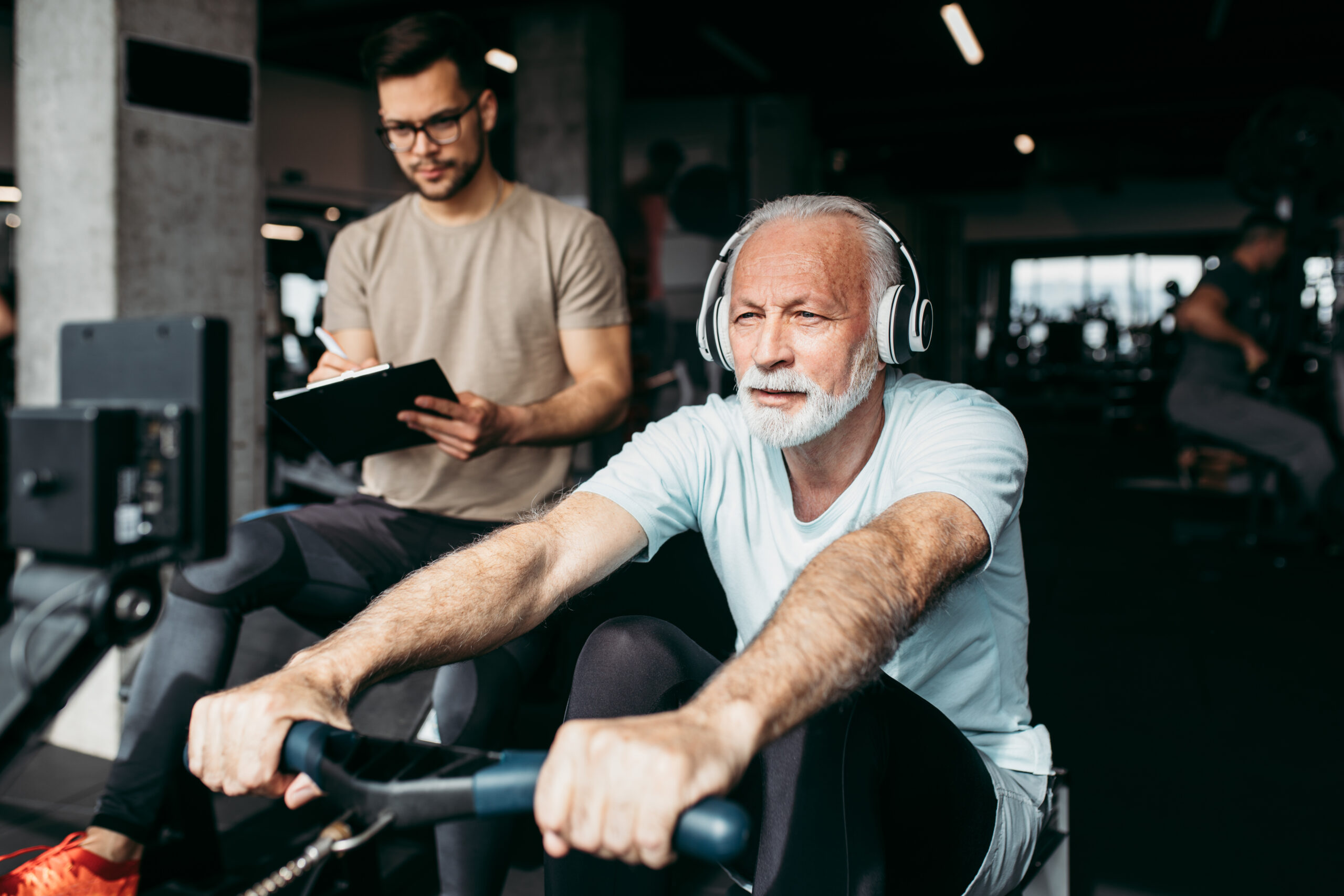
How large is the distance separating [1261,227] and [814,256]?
3.93m

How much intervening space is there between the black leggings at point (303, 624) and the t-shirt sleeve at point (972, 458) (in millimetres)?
675

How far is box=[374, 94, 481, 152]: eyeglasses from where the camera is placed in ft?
6.31

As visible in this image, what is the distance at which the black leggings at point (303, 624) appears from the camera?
1.49 m

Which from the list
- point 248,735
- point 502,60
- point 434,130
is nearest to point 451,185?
point 434,130

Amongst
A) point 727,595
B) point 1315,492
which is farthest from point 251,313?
point 1315,492

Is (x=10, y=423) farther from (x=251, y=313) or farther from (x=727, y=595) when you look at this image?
(x=251, y=313)

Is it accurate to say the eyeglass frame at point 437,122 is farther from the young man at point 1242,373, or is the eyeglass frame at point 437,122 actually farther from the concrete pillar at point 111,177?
the young man at point 1242,373

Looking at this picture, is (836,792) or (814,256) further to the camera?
(814,256)

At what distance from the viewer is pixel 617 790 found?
70 cm

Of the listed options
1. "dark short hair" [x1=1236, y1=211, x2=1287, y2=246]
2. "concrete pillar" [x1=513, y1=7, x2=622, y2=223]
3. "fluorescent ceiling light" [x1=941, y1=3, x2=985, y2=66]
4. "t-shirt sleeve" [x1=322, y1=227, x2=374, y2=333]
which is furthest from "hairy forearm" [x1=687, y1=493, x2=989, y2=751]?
"fluorescent ceiling light" [x1=941, y1=3, x2=985, y2=66]

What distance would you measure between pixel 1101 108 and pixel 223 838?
10579 millimetres

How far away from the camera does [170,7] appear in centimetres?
253

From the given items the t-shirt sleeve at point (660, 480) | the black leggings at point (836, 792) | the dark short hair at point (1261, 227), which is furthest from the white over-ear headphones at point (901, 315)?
the dark short hair at point (1261, 227)

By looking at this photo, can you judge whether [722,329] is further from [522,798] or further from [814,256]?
[522,798]
